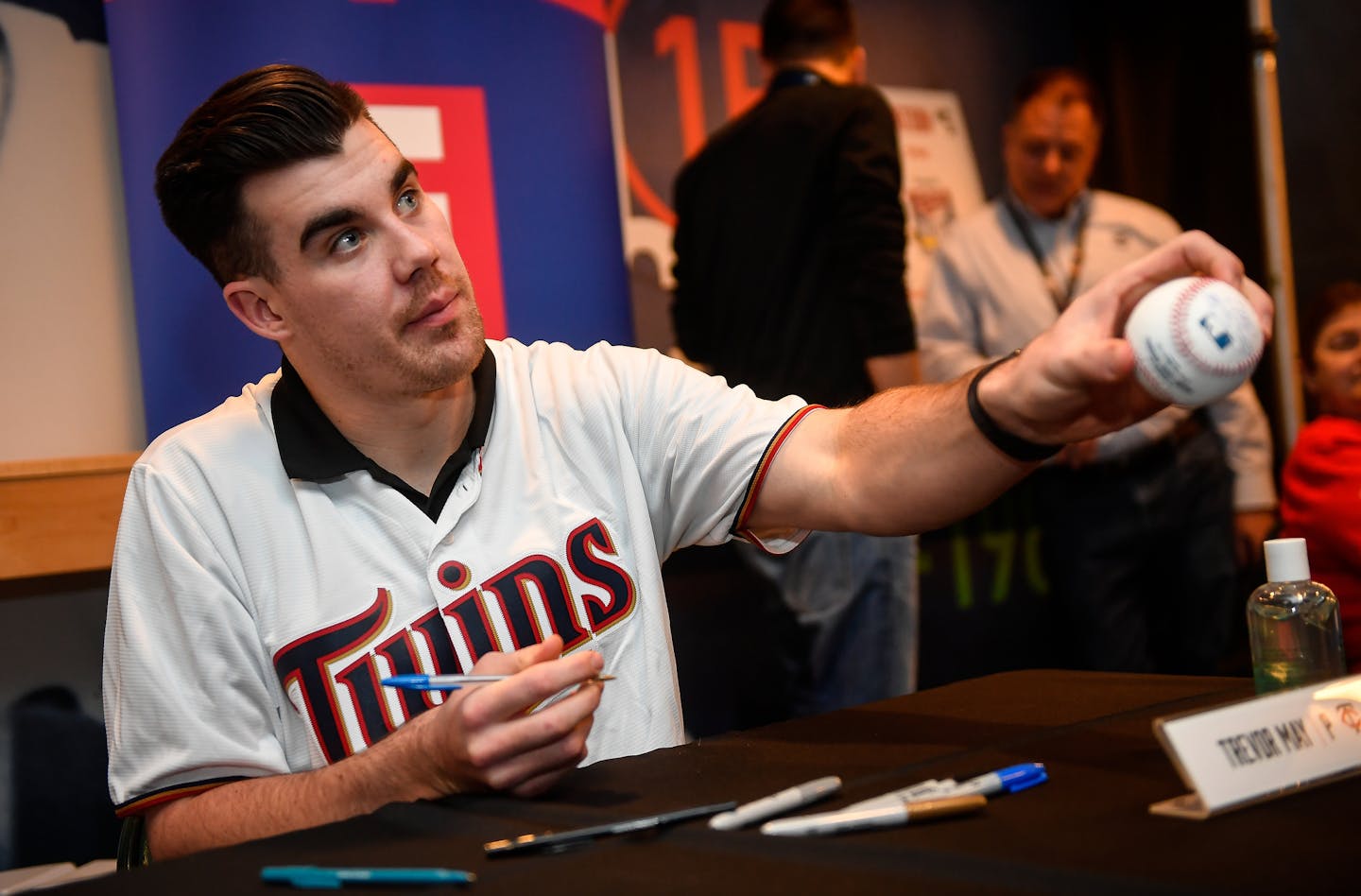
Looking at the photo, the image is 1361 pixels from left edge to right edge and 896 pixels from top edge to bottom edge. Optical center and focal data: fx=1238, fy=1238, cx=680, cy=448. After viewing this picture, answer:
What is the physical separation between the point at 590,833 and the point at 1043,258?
10.2 ft

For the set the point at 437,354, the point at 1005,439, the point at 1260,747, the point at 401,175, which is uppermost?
the point at 401,175

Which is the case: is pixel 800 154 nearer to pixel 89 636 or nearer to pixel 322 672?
pixel 322 672

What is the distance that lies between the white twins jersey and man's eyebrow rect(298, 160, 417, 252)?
223 mm

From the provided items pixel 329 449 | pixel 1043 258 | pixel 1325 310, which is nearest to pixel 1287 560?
pixel 329 449

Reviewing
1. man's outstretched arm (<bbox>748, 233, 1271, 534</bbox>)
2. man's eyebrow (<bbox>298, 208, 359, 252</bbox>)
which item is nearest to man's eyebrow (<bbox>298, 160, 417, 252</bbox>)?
man's eyebrow (<bbox>298, 208, 359, 252</bbox>)

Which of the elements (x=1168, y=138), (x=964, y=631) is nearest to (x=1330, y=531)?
(x=964, y=631)

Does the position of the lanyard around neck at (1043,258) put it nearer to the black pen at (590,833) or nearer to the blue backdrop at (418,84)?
the blue backdrop at (418,84)

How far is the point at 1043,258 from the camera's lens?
12.1 feet

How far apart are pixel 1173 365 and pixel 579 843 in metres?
0.67

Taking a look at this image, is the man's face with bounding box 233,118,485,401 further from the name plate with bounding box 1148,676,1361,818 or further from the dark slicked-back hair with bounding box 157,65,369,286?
Result: the name plate with bounding box 1148,676,1361,818

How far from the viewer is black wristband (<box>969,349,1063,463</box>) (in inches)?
50.5

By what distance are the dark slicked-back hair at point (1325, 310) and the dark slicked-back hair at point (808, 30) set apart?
125cm

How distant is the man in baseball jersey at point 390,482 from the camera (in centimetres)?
133

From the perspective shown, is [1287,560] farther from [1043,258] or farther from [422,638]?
[1043,258]
